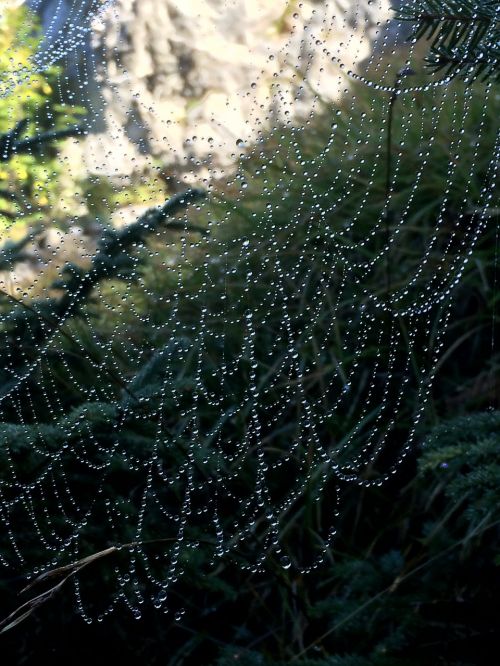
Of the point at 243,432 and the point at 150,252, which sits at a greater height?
the point at 150,252

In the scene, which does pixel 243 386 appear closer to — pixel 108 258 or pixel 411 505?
pixel 411 505

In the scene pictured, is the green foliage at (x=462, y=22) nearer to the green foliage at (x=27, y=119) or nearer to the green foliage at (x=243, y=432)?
the green foliage at (x=243, y=432)

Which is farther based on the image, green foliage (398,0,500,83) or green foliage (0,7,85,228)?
green foliage (0,7,85,228)

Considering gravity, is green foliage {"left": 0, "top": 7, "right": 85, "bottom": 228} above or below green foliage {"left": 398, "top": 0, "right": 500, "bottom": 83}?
above

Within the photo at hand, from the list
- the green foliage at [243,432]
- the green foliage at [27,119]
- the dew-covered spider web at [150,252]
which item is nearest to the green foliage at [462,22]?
the dew-covered spider web at [150,252]


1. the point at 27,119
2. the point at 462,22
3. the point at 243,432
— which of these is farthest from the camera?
the point at 243,432

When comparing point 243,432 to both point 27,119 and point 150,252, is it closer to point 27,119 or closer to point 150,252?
point 150,252

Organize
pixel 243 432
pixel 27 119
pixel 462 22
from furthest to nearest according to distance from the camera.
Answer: pixel 243 432 < pixel 27 119 < pixel 462 22

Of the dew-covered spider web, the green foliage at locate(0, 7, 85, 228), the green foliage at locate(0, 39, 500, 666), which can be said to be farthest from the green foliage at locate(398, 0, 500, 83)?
the green foliage at locate(0, 7, 85, 228)

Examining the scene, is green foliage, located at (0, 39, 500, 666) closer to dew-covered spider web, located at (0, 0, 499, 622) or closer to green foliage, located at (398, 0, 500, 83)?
dew-covered spider web, located at (0, 0, 499, 622)

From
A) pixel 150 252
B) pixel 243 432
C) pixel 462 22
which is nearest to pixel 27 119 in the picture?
pixel 150 252

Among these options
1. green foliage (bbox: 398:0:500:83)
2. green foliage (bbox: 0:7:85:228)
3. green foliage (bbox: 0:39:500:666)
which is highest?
green foliage (bbox: 0:7:85:228)
